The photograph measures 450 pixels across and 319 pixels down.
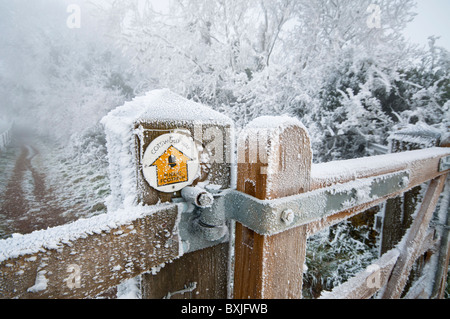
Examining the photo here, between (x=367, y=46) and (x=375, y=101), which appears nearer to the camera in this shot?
(x=375, y=101)

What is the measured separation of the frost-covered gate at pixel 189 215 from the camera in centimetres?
47

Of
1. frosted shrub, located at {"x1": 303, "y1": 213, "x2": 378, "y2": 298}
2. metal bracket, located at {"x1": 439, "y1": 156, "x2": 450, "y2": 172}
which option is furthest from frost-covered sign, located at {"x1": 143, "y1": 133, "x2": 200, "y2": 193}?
frosted shrub, located at {"x1": 303, "y1": 213, "x2": 378, "y2": 298}

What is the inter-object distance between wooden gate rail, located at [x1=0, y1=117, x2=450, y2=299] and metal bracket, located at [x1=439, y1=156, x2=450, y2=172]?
3.97 ft

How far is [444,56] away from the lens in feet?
12.4

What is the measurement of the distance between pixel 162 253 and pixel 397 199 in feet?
7.92

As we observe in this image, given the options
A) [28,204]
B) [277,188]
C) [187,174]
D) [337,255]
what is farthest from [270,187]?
[28,204]

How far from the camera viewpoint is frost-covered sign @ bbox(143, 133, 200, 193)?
557mm

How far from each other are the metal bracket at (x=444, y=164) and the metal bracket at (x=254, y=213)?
1.46m

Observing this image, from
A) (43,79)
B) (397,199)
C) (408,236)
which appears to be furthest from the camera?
(43,79)

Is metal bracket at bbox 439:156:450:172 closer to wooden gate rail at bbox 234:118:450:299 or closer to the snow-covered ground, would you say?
wooden gate rail at bbox 234:118:450:299

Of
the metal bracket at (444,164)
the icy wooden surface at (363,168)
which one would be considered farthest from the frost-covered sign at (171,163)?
the metal bracket at (444,164)

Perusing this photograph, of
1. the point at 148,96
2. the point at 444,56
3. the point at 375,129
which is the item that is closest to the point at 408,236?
the point at 148,96
